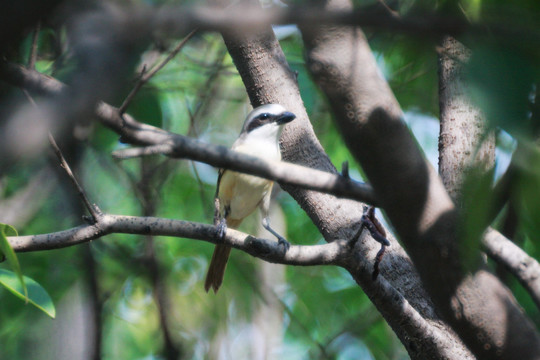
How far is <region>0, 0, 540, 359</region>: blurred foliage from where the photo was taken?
3072 mm

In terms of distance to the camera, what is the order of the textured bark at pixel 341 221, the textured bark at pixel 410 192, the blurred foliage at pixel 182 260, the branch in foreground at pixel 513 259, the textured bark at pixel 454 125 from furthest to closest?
the blurred foliage at pixel 182 260 < the textured bark at pixel 454 125 < the textured bark at pixel 341 221 < the branch in foreground at pixel 513 259 < the textured bark at pixel 410 192

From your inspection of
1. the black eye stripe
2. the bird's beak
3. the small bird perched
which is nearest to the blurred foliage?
the small bird perched

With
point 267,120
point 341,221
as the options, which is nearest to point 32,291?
point 341,221

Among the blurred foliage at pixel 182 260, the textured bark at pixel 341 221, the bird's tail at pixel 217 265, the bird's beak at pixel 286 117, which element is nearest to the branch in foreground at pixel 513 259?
the blurred foliage at pixel 182 260

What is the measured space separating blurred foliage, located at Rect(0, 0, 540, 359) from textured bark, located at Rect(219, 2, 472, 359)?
0.35m

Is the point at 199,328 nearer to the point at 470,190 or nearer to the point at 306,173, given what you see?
the point at 306,173

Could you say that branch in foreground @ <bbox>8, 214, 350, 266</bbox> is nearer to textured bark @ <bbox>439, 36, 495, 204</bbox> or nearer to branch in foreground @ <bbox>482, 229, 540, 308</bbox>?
branch in foreground @ <bbox>482, 229, 540, 308</bbox>

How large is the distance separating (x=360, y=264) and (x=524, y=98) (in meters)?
1.56

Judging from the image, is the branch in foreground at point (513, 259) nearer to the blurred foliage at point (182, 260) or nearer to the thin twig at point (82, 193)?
the blurred foliage at point (182, 260)

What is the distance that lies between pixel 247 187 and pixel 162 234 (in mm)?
1845

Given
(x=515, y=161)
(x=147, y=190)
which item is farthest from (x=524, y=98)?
(x=147, y=190)

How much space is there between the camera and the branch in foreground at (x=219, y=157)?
4.27 feet

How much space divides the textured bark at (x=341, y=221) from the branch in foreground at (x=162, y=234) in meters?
0.15

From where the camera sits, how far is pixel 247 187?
13.2 ft
